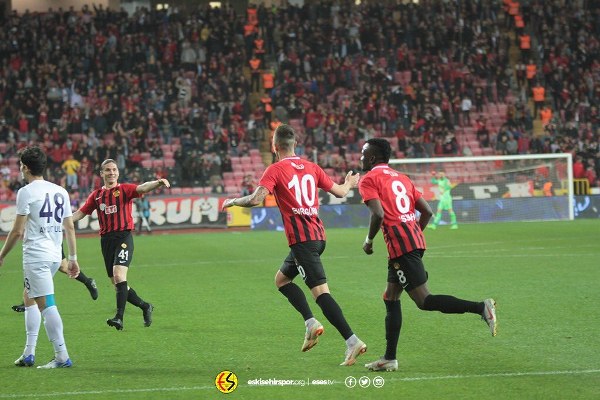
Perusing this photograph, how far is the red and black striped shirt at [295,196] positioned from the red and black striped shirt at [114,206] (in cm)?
303

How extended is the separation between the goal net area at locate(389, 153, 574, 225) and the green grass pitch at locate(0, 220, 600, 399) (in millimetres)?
11013

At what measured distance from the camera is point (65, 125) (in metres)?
34.8

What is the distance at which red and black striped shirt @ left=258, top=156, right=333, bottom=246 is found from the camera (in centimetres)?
821

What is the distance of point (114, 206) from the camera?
1087cm

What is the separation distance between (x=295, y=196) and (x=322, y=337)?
209 cm

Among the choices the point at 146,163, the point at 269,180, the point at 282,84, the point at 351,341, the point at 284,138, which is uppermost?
the point at 282,84

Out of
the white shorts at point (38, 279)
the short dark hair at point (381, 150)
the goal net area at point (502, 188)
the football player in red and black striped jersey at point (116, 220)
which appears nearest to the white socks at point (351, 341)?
the short dark hair at point (381, 150)

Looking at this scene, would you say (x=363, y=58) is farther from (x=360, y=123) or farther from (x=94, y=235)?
(x=94, y=235)

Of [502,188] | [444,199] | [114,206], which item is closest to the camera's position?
[114,206]

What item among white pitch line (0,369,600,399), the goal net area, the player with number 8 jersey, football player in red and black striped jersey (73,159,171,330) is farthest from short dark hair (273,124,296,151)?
the goal net area

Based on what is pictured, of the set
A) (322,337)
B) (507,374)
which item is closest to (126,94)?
(322,337)

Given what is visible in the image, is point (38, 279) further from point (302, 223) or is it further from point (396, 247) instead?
point (396, 247)

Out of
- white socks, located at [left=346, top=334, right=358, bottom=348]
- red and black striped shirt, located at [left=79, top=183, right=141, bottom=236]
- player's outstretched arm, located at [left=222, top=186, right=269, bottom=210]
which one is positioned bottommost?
white socks, located at [left=346, top=334, right=358, bottom=348]

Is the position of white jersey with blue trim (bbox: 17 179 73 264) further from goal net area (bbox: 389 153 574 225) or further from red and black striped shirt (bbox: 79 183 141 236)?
goal net area (bbox: 389 153 574 225)
